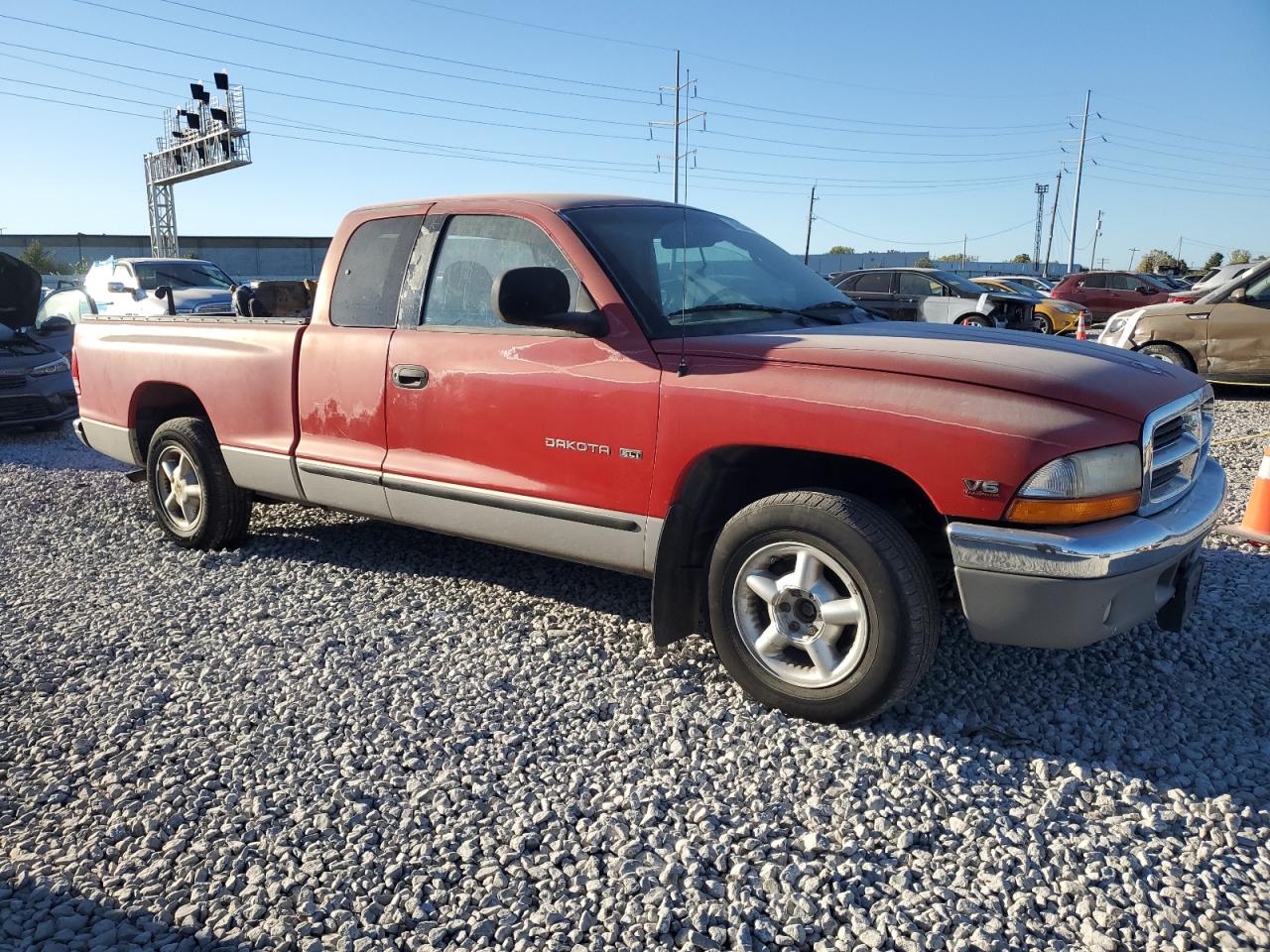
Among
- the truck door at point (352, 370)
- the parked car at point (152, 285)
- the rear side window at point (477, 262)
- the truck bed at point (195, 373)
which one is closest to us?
the rear side window at point (477, 262)

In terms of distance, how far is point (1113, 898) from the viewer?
244cm

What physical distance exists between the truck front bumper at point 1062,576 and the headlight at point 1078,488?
43 mm

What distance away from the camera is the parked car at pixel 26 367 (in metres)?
9.33

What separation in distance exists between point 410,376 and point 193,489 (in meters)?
1.95

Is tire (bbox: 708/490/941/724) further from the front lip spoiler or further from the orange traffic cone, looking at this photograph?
the orange traffic cone

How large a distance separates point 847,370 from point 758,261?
1358 millimetres

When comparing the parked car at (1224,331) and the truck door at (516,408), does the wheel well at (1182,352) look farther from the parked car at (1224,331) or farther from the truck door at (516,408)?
the truck door at (516,408)

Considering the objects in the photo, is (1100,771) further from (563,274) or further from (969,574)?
(563,274)

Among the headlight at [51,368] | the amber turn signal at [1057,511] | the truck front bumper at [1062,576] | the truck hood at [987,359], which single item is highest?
the truck hood at [987,359]

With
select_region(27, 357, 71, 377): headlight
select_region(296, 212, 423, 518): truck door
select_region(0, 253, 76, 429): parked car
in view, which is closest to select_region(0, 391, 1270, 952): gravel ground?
select_region(296, 212, 423, 518): truck door

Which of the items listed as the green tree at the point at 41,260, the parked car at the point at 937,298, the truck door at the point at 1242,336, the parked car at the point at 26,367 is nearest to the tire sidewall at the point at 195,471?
the parked car at the point at 26,367

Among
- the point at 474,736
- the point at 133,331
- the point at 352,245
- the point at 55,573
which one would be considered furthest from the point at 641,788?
the point at 133,331

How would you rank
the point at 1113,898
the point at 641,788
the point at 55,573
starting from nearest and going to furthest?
the point at 1113,898 → the point at 641,788 → the point at 55,573

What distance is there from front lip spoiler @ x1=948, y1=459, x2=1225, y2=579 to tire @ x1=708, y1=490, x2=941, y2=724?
21cm
